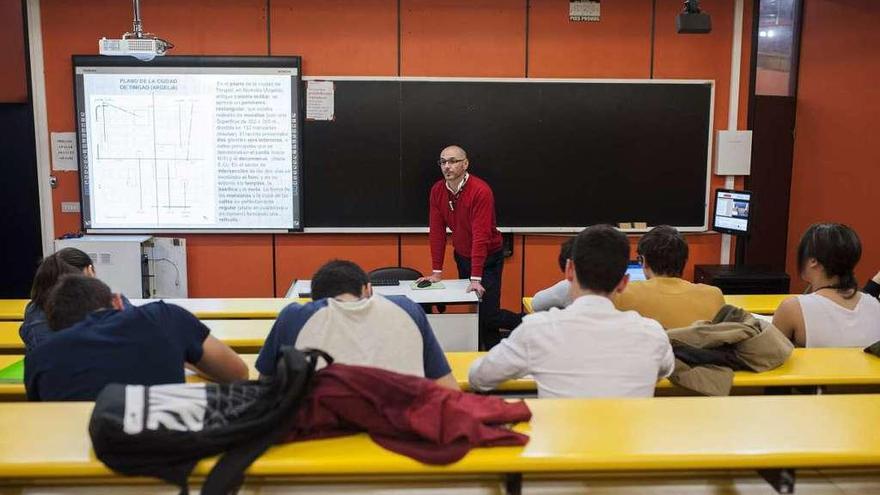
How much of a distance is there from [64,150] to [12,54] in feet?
2.61

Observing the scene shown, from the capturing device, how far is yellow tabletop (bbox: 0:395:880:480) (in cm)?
159

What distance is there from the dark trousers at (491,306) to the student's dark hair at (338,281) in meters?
2.50

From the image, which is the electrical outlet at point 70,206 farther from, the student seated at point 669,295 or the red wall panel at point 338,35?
the student seated at point 669,295

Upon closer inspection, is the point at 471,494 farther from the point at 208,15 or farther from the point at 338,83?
the point at 208,15

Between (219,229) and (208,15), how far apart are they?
1.65m

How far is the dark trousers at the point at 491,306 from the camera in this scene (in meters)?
4.89

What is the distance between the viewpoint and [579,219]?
18.5ft

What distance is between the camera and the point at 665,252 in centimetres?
277

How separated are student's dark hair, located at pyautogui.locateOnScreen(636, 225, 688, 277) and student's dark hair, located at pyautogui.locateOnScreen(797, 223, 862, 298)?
0.54m

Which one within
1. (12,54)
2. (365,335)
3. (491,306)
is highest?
(12,54)

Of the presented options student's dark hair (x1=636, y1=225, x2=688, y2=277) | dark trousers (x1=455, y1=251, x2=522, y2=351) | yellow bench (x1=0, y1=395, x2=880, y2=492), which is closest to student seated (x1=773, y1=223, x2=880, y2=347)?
student's dark hair (x1=636, y1=225, x2=688, y2=277)

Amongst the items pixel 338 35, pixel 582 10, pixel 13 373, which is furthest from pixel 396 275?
pixel 582 10

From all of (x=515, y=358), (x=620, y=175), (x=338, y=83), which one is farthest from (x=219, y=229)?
(x=515, y=358)

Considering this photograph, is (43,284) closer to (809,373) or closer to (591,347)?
(591,347)
